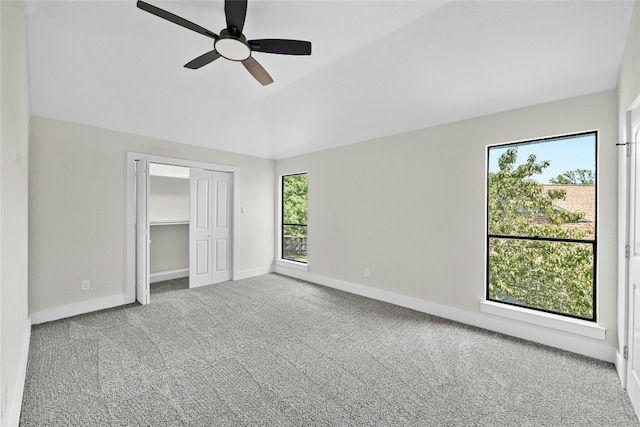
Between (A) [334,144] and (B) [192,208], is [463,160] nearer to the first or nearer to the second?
(A) [334,144]

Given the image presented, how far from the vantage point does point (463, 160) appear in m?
3.58

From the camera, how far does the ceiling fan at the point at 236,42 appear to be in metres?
2.08

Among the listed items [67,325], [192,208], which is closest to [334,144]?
[192,208]

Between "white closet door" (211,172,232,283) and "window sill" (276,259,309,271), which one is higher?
"white closet door" (211,172,232,283)

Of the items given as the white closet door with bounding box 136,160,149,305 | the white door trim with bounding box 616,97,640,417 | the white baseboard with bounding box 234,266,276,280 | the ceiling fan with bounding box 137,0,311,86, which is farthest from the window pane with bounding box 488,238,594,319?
the white closet door with bounding box 136,160,149,305

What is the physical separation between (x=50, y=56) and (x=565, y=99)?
5.19 metres

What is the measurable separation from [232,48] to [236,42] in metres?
0.12

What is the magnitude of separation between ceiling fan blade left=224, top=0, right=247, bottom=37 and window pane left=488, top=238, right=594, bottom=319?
3.37 meters

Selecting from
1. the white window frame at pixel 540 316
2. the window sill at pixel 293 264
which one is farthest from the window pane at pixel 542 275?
the window sill at pixel 293 264

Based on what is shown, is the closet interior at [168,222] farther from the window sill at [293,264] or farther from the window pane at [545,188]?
the window pane at [545,188]

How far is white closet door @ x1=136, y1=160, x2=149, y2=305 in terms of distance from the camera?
4.11m

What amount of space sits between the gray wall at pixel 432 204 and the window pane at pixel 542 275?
0.30m

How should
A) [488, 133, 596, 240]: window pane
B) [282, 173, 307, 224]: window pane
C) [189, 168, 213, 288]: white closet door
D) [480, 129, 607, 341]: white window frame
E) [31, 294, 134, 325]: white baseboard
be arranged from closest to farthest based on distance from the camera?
1. [480, 129, 607, 341]: white window frame
2. [488, 133, 596, 240]: window pane
3. [31, 294, 134, 325]: white baseboard
4. [189, 168, 213, 288]: white closet door
5. [282, 173, 307, 224]: window pane

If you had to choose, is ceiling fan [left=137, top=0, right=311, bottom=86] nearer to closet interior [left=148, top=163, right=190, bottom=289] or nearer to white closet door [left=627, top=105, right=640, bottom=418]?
white closet door [left=627, top=105, right=640, bottom=418]
